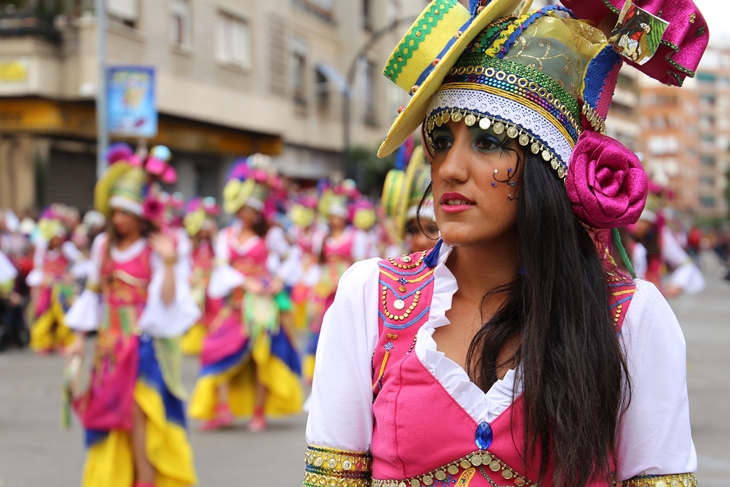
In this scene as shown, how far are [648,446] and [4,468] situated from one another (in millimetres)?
5943

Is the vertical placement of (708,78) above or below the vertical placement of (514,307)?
above

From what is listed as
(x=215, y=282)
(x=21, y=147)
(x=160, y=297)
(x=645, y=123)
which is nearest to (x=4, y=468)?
(x=160, y=297)

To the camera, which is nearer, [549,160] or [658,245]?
[549,160]

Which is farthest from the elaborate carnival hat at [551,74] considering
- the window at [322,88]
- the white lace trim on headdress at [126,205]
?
the window at [322,88]

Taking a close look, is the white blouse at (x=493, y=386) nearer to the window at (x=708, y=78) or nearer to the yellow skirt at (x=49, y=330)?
the yellow skirt at (x=49, y=330)

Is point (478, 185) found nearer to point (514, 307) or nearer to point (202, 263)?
point (514, 307)

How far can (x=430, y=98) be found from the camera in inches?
79.5

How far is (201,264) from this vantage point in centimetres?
1450

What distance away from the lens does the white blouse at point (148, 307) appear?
5.81 metres

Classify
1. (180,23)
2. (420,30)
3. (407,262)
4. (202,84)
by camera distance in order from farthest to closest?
(202,84)
(180,23)
(407,262)
(420,30)

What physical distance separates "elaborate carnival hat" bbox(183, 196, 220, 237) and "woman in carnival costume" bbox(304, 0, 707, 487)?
43.7 feet

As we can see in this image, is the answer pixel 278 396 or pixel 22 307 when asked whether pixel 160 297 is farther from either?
pixel 22 307

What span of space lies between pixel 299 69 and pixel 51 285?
48.1 ft

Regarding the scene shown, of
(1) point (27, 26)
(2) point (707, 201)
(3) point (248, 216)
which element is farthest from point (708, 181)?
(3) point (248, 216)
